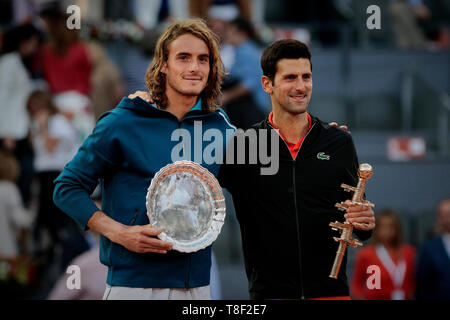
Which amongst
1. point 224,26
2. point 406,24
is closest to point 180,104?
point 224,26

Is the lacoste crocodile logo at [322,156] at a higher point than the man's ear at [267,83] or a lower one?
lower

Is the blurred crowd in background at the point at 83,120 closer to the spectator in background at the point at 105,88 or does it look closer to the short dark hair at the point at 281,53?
the spectator in background at the point at 105,88

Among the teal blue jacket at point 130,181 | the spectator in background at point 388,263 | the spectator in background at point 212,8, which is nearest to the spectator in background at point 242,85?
the spectator in background at point 212,8

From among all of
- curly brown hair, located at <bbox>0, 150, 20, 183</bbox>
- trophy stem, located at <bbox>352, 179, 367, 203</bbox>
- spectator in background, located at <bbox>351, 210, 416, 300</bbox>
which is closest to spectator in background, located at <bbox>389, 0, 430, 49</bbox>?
spectator in background, located at <bbox>351, 210, 416, 300</bbox>

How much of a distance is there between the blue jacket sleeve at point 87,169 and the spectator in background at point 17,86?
4.76 metres

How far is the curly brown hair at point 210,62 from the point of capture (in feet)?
10.9

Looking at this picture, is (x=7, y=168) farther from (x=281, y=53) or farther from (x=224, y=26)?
(x=281, y=53)

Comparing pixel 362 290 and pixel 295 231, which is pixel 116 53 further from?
pixel 295 231

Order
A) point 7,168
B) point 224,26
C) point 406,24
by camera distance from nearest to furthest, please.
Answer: point 224,26 → point 7,168 → point 406,24

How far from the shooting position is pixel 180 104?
333 centimetres

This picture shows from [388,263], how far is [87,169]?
3696 millimetres

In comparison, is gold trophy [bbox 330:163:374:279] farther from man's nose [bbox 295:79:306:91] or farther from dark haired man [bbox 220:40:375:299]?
man's nose [bbox 295:79:306:91]

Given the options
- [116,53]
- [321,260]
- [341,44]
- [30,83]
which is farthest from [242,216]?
[341,44]

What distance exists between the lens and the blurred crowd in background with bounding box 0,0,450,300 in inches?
242
